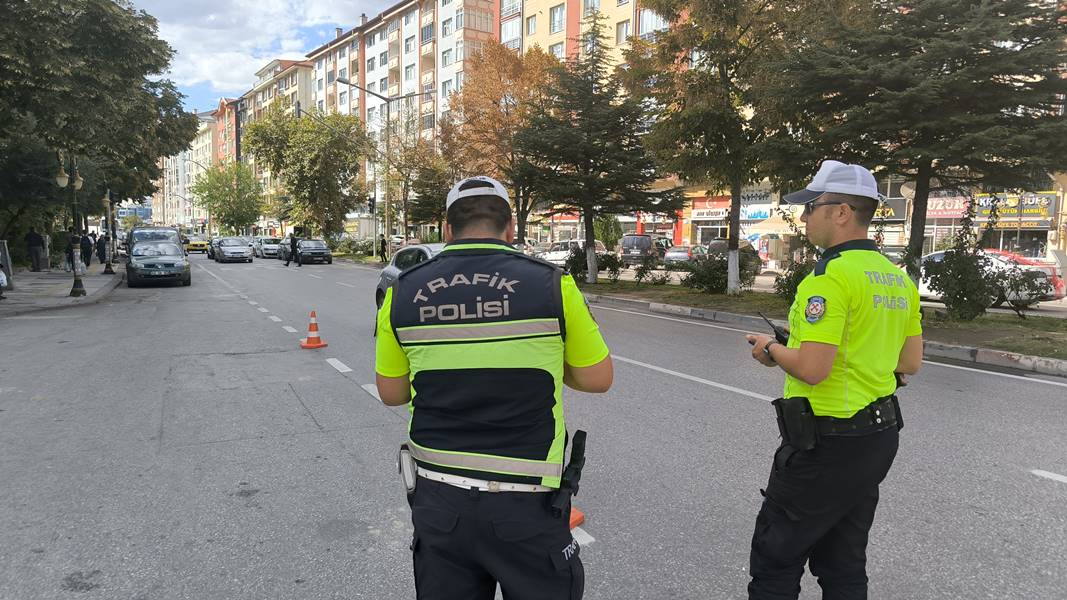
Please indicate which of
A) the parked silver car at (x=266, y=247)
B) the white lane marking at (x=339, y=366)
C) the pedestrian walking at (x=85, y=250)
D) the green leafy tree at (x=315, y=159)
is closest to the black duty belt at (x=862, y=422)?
the white lane marking at (x=339, y=366)

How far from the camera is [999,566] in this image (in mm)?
3398

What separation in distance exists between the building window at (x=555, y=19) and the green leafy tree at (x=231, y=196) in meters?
44.7

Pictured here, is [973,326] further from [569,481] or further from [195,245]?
[195,245]

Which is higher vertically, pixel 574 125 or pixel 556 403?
pixel 574 125

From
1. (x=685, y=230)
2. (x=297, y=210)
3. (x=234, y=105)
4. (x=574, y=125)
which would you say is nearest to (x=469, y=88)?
(x=574, y=125)

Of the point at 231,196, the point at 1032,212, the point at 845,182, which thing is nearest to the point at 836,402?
the point at 845,182

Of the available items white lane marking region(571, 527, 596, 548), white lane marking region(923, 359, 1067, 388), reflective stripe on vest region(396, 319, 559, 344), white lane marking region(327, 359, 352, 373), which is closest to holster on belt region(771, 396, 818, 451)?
reflective stripe on vest region(396, 319, 559, 344)

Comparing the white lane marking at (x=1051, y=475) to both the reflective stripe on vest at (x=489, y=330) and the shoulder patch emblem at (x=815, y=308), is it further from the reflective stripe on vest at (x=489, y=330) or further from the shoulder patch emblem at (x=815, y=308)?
the reflective stripe on vest at (x=489, y=330)

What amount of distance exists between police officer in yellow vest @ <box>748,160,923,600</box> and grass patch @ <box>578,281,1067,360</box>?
8903 mm

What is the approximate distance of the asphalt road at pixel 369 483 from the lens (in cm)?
332

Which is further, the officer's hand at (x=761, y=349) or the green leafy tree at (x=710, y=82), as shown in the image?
the green leafy tree at (x=710, y=82)

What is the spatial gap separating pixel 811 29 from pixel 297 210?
147 feet

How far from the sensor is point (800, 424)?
2400 mm

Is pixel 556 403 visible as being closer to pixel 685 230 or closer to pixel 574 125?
pixel 574 125
